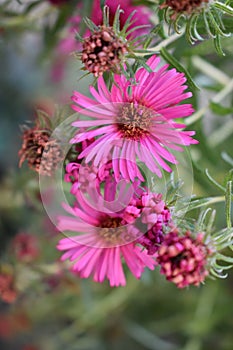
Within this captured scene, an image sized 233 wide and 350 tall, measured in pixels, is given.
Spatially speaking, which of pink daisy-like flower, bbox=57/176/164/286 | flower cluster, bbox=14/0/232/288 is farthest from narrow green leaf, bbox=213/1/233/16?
pink daisy-like flower, bbox=57/176/164/286

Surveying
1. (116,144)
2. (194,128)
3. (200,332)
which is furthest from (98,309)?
(116,144)

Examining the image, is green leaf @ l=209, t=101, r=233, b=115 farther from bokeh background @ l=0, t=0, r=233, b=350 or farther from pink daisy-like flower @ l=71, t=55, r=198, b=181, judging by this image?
pink daisy-like flower @ l=71, t=55, r=198, b=181

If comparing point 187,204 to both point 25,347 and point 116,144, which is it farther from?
point 25,347

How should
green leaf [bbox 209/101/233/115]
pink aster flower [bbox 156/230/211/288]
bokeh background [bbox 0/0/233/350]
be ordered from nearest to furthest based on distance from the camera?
pink aster flower [bbox 156/230/211/288] < green leaf [bbox 209/101/233/115] < bokeh background [bbox 0/0/233/350]

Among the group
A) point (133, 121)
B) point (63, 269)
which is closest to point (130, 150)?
point (133, 121)

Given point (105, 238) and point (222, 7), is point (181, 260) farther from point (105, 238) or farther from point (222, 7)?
point (222, 7)

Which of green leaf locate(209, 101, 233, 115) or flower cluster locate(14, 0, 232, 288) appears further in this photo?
green leaf locate(209, 101, 233, 115)
